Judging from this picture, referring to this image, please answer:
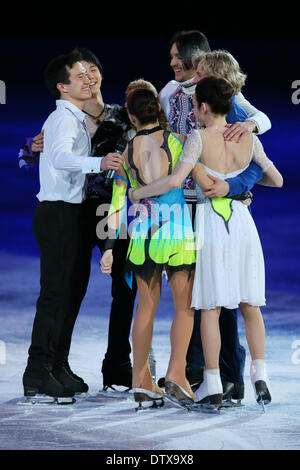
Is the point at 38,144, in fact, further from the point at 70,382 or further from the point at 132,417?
the point at 132,417

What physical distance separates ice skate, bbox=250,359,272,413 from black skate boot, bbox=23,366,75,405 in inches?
37.4

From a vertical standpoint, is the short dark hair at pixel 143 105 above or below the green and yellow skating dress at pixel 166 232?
above

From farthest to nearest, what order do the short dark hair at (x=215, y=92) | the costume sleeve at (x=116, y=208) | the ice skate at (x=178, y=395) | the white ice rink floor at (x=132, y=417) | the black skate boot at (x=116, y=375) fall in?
1. the black skate boot at (x=116, y=375)
2. the costume sleeve at (x=116, y=208)
3. the ice skate at (x=178, y=395)
4. the short dark hair at (x=215, y=92)
5. the white ice rink floor at (x=132, y=417)

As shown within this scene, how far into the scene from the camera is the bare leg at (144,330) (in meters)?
4.56

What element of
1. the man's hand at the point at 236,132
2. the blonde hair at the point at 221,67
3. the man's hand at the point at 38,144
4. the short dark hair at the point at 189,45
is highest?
the short dark hair at the point at 189,45

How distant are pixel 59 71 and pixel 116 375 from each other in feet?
5.41

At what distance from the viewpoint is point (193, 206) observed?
16.0 ft

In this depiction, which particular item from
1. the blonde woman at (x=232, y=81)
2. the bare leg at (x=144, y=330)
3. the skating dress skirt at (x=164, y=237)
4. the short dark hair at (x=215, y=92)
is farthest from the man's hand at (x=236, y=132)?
the bare leg at (x=144, y=330)

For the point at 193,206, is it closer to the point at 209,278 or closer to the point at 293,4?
the point at 209,278

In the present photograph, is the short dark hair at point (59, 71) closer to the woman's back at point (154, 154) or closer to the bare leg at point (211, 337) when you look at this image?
the woman's back at point (154, 154)

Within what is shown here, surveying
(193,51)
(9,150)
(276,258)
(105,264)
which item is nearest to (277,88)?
(276,258)

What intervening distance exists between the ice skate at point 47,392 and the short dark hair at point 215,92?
1594mm

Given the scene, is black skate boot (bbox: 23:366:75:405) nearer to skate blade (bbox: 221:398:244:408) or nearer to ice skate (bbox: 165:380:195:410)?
ice skate (bbox: 165:380:195:410)

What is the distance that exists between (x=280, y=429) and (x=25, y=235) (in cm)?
505
